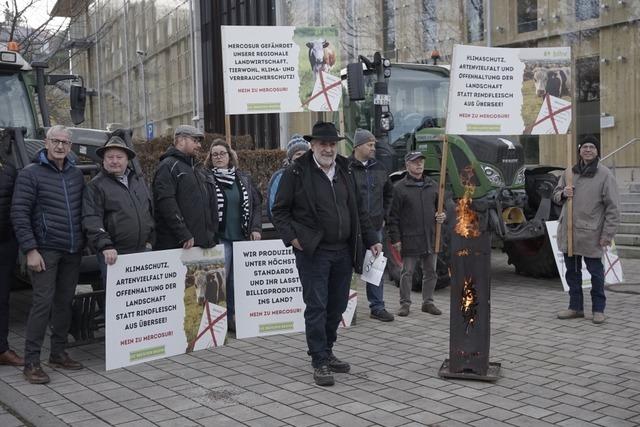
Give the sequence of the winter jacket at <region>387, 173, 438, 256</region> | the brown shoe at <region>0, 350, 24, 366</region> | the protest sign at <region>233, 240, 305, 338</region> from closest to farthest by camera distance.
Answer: the brown shoe at <region>0, 350, 24, 366</region> < the protest sign at <region>233, 240, 305, 338</region> < the winter jacket at <region>387, 173, 438, 256</region>

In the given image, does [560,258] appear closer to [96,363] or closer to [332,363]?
[332,363]

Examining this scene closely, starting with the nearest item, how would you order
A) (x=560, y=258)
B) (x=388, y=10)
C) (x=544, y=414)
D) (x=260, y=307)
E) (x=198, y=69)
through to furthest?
1. (x=544, y=414)
2. (x=260, y=307)
3. (x=560, y=258)
4. (x=388, y=10)
5. (x=198, y=69)

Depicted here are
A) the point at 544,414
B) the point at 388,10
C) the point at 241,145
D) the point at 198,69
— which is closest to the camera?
the point at 544,414

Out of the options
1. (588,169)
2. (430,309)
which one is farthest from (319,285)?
(588,169)

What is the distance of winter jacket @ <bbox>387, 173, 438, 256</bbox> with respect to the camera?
8.05 metres

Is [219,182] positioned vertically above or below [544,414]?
above

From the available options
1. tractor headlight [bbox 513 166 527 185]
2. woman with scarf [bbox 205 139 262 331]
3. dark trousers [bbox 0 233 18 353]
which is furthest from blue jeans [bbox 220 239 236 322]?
tractor headlight [bbox 513 166 527 185]

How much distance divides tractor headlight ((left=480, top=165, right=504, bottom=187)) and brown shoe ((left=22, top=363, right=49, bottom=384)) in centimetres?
610

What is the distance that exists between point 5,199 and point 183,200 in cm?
148

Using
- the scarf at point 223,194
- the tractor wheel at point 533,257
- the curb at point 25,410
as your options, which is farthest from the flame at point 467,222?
the tractor wheel at point 533,257

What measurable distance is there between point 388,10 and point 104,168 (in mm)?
17735

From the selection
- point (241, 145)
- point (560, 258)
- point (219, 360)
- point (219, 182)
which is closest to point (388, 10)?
point (241, 145)

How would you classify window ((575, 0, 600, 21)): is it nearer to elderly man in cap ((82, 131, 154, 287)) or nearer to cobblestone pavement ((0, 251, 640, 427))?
cobblestone pavement ((0, 251, 640, 427))

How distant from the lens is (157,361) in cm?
641
